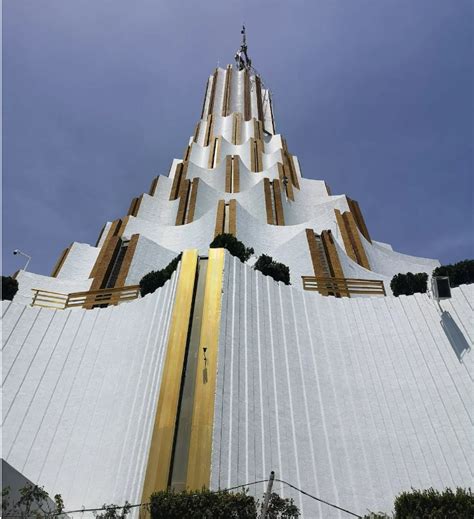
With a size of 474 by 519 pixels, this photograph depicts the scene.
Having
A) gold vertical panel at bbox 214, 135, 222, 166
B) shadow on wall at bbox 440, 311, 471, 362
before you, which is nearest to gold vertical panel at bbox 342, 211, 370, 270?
shadow on wall at bbox 440, 311, 471, 362

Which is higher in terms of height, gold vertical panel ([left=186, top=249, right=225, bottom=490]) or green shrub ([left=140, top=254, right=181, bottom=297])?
green shrub ([left=140, top=254, right=181, bottom=297])

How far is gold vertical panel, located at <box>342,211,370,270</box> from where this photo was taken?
27047 mm

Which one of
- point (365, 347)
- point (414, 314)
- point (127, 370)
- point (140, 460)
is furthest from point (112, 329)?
point (414, 314)

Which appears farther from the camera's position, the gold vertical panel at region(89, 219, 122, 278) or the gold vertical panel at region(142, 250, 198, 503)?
the gold vertical panel at region(89, 219, 122, 278)

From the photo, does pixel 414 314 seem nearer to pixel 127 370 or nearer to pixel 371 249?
pixel 127 370

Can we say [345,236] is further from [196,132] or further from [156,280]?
[196,132]

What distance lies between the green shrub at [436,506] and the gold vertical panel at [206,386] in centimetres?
361

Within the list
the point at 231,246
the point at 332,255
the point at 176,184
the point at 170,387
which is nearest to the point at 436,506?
the point at 170,387

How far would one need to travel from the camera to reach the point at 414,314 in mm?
14648

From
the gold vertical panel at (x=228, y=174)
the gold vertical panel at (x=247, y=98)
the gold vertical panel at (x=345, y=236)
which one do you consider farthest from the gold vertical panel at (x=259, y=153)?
the gold vertical panel at (x=345, y=236)

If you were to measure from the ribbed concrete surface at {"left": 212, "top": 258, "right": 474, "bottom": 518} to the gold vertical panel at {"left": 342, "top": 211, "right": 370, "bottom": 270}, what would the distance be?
11715mm

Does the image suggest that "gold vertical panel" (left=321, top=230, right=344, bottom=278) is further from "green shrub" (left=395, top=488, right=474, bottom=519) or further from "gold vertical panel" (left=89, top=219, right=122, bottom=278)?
"green shrub" (left=395, top=488, right=474, bottom=519)

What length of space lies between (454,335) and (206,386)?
746 centimetres

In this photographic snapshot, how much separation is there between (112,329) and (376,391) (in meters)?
8.43
